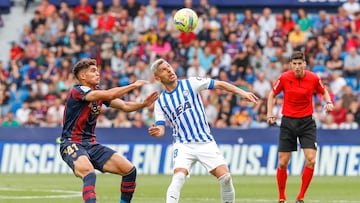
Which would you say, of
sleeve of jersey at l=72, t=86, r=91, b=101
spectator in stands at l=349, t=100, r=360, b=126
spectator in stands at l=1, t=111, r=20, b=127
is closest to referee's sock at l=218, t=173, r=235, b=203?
sleeve of jersey at l=72, t=86, r=91, b=101

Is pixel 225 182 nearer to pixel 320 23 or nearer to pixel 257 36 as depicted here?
pixel 257 36

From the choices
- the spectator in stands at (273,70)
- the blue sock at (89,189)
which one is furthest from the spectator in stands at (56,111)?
the blue sock at (89,189)

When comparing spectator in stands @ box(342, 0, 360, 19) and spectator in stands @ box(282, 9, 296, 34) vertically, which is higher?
spectator in stands @ box(342, 0, 360, 19)

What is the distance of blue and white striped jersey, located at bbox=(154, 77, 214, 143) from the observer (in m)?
12.8

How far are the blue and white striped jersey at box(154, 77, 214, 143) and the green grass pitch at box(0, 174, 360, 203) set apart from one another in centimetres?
315

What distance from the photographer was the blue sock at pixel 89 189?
476 inches

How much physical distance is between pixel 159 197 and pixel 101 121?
31.0 feet

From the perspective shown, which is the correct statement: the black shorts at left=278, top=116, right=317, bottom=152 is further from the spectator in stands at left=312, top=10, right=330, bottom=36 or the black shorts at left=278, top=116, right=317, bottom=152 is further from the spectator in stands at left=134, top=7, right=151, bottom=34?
the spectator in stands at left=134, top=7, right=151, bottom=34

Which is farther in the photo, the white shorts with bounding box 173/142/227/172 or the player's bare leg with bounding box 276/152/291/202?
→ the player's bare leg with bounding box 276/152/291/202

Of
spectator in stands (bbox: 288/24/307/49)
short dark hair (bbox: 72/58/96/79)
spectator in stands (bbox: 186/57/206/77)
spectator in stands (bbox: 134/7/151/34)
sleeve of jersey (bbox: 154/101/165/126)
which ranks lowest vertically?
sleeve of jersey (bbox: 154/101/165/126)

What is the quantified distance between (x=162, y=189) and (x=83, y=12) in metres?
12.6

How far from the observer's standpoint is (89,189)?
12.1 metres

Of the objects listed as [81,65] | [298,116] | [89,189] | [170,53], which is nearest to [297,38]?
[170,53]

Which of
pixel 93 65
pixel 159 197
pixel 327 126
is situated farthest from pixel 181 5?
pixel 93 65
